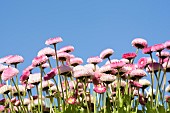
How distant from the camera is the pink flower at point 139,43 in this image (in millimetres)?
3777

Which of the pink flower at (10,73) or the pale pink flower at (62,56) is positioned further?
the pale pink flower at (62,56)

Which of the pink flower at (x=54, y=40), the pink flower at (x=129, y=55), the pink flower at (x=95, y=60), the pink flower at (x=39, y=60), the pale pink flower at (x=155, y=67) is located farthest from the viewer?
the pink flower at (x=95, y=60)

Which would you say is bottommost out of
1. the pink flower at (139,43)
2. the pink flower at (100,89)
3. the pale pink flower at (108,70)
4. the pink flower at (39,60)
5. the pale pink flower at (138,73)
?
the pink flower at (100,89)

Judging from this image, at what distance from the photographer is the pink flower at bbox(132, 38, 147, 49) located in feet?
12.4

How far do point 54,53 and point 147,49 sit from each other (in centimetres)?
81

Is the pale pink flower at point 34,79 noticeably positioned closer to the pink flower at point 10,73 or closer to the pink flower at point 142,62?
the pink flower at point 10,73

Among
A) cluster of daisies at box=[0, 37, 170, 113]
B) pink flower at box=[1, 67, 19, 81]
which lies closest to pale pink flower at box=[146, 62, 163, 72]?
cluster of daisies at box=[0, 37, 170, 113]

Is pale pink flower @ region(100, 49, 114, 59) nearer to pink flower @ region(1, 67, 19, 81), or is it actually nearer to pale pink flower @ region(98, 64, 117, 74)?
pale pink flower @ region(98, 64, 117, 74)

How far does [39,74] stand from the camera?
3.44 meters

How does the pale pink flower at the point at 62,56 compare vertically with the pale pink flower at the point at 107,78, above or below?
above

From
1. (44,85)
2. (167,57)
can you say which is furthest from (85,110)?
(167,57)

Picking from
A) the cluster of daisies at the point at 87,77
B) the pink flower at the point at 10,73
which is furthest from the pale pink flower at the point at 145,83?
the pink flower at the point at 10,73

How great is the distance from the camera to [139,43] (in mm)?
3781

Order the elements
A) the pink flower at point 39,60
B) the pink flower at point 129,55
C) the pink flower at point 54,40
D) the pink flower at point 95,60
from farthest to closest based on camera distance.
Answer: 1. the pink flower at point 95,60
2. the pink flower at point 129,55
3. the pink flower at point 54,40
4. the pink flower at point 39,60
